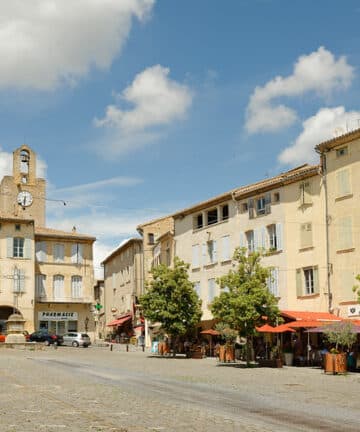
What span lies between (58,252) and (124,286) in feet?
25.2

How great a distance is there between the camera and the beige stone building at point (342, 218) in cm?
3603

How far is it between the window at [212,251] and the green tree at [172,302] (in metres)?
5.23

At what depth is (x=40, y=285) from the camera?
6700 centimetres

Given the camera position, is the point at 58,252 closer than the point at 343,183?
No

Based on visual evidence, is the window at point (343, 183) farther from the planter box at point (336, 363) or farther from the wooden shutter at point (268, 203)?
the planter box at point (336, 363)

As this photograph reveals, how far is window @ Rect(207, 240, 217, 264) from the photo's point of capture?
4778 centimetres

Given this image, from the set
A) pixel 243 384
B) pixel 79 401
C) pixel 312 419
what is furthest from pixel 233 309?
pixel 312 419

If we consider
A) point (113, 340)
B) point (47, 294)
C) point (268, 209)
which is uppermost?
point (268, 209)

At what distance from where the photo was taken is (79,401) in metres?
17.2

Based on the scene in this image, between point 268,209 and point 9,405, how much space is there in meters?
28.1

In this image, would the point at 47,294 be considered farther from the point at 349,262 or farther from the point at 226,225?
the point at 349,262

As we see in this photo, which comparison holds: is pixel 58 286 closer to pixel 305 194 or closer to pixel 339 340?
pixel 305 194

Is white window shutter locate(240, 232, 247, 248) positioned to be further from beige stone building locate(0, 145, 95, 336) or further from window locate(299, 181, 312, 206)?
beige stone building locate(0, 145, 95, 336)

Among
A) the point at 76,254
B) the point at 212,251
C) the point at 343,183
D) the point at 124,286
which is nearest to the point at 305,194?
the point at 343,183
